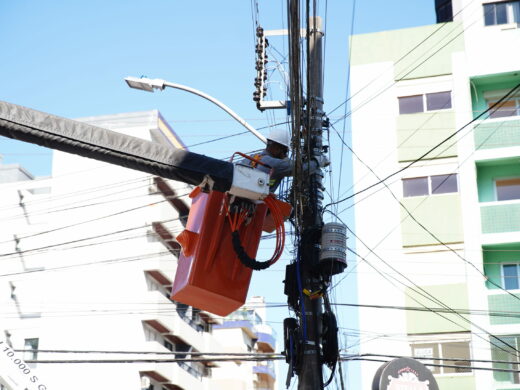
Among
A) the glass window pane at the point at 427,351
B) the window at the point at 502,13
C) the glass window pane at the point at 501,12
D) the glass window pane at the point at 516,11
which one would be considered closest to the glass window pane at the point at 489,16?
the window at the point at 502,13

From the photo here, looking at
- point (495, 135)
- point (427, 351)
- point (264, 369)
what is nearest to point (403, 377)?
point (427, 351)

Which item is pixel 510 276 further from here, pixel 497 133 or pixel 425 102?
pixel 425 102

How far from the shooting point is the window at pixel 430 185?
1236 inches

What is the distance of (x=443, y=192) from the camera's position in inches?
1235

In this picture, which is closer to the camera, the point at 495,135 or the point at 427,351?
the point at 427,351

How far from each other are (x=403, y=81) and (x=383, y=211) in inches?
201

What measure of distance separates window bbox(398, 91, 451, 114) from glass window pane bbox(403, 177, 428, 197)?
274 cm

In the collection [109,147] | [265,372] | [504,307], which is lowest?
[109,147]

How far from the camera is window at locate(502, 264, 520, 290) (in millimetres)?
29578

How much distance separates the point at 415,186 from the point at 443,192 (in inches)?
38.6

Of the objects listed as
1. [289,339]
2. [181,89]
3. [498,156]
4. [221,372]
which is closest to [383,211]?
Answer: [498,156]

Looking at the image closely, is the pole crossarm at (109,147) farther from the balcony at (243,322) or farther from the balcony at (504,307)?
the balcony at (243,322)

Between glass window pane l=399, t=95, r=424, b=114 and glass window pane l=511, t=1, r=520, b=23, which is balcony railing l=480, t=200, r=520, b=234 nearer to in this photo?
glass window pane l=399, t=95, r=424, b=114

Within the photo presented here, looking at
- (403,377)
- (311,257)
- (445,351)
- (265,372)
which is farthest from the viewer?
(265,372)
